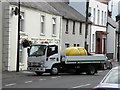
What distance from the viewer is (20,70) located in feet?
112

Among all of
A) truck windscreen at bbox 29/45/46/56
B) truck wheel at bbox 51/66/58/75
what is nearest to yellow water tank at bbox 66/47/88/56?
truck wheel at bbox 51/66/58/75

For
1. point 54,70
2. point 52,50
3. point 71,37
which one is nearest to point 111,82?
point 54,70

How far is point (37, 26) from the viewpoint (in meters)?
37.9

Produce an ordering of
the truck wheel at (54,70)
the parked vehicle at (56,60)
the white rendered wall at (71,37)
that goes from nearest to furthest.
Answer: the parked vehicle at (56,60)
the truck wheel at (54,70)
the white rendered wall at (71,37)

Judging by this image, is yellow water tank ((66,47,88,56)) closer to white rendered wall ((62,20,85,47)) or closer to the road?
the road

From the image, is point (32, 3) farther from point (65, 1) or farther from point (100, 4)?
point (100, 4)

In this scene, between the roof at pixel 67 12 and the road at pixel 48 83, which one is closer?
the road at pixel 48 83

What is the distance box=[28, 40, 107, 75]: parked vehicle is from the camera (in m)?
30.4

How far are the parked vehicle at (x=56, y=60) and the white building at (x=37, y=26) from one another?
3294 mm

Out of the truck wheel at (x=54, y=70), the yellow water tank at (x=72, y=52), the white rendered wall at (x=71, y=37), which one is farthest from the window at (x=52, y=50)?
the white rendered wall at (x=71, y=37)

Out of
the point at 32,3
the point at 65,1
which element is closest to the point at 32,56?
the point at 32,3

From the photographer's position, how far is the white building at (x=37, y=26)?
33375 mm

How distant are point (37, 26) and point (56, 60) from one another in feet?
26.4

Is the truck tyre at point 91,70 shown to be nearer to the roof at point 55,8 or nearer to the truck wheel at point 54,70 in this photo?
the truck wheel at point 54,70
